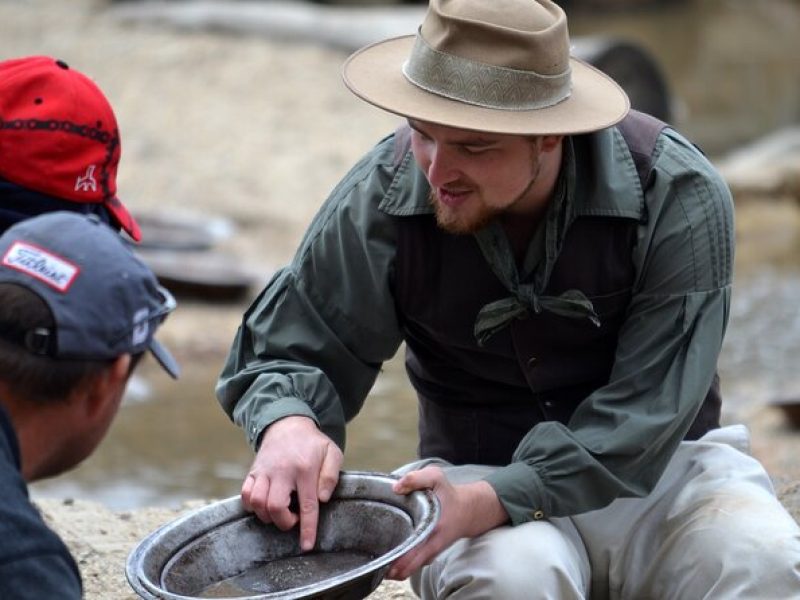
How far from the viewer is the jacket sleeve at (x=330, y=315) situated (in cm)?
325

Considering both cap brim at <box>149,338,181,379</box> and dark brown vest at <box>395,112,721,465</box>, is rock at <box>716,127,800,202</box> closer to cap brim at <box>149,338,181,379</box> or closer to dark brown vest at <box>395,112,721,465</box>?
dark brown vest at <box>395,112,721,465</box>

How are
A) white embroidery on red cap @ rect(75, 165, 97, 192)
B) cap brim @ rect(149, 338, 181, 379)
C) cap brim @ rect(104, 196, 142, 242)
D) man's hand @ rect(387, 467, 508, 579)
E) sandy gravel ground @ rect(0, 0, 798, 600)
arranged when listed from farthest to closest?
sandy gravel ground @ rect(0, 0, 798, 600), cap brim @ rect(104, 196, 142, 242), white embroidery on red cap @ rect(75, 165, 97, 192), man's hand @ rect(387, 467, 508, 579), cap brim @ rect(149, 338, 181, 379)

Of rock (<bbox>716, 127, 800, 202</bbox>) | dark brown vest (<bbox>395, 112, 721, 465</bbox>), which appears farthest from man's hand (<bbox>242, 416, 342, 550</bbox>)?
rock (<bbox>716, 127, 800, 202</bbox>)

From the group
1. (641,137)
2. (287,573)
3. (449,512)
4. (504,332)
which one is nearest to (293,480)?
(287,573)

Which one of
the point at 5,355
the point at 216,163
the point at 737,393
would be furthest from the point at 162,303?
the point at 216,163

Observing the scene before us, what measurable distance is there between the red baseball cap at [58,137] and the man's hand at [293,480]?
27.9 inches

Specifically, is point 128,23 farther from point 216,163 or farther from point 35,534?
point 35,534

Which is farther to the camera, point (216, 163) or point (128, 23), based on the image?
point (128, 23)

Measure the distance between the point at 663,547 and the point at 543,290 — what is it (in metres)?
0.56

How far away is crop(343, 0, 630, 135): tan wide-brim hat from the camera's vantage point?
3.06 meters

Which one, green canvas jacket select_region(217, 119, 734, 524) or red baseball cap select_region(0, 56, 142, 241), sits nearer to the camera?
green canvas jacket select_region(217, 119, 734, 524)

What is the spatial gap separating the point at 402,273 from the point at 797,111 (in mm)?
12796

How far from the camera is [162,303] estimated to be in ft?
7.98

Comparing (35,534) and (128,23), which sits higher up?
(35,534)
